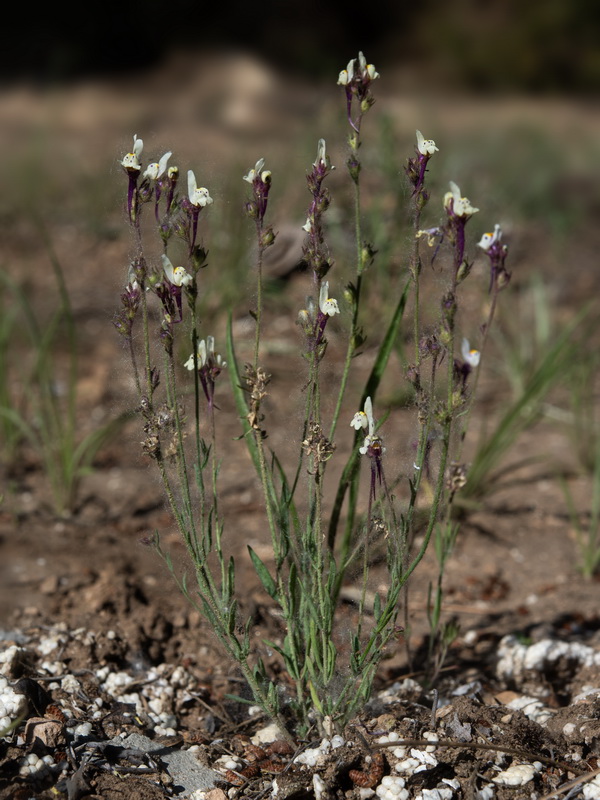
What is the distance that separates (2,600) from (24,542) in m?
0.30

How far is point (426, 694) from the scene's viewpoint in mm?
1706

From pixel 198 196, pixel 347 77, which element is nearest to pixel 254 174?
pixel 198 196

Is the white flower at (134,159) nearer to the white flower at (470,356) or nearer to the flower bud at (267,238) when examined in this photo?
the flower bud at (267,238)

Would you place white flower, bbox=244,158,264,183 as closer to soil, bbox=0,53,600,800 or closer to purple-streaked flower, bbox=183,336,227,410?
purple-streaked flower, bbox=183,336,227,410

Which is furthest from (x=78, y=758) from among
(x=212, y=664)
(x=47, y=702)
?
(x=212, y=664)

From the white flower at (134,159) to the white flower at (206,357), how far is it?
0.27 metres

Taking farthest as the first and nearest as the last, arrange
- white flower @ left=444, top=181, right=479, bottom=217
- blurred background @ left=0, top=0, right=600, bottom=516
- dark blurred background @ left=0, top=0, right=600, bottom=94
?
dark blurred background @ left=0, top=0, right=600, bottom=94 < blurred background @ left=0, top=0, right=600, bottom=516 < white flower @ left=444, top=181, right=479, bottom=217

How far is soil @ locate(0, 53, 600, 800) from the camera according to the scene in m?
1.42

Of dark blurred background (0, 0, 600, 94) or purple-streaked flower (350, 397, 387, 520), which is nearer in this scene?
purple-streaked flower (350, 397, 387, 520)

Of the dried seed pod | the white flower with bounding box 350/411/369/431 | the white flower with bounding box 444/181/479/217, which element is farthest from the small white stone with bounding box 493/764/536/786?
the white flower with bounding box 444/181/479/217

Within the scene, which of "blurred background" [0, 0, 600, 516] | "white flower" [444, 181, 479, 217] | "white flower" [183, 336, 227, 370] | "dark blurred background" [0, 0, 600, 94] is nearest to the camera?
"white flower" [444, 181, 479, 217]

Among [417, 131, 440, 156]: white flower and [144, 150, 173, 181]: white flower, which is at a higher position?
[417, 131, 440, 156]: white flower

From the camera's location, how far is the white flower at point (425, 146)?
49.8 inches

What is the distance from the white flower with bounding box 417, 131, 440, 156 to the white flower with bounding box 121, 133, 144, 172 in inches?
16.0
